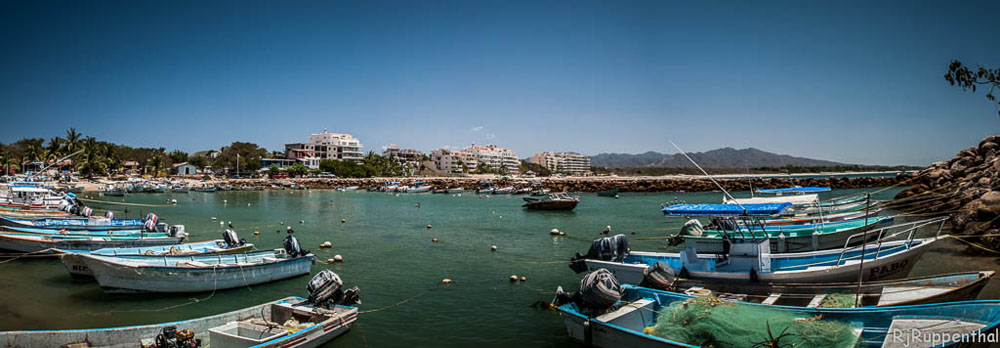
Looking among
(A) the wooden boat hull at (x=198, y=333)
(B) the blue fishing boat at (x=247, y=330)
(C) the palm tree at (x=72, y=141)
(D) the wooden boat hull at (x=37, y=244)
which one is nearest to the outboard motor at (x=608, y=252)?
(B) the blue fishing boat at (x=247, y=330)

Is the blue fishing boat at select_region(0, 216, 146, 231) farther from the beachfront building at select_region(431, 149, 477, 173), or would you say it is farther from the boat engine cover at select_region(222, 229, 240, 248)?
the beachfront building at select_region(431, 149, 477, 173)

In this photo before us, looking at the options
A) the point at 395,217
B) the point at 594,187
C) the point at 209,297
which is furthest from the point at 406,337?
the point at 594,187

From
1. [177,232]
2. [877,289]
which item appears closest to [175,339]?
[877,289]

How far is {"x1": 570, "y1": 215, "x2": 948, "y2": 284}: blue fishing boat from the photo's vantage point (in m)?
12.1

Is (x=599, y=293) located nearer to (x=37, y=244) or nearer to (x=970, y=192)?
(x=37, y=244)

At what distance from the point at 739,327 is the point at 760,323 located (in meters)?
0.44

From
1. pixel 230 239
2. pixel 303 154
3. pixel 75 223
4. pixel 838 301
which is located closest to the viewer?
pixel 838 301

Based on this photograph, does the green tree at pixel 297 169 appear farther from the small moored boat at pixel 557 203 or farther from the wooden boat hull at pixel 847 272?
the wooden boat hull at pixel 847 272

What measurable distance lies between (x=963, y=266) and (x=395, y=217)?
35704 mm

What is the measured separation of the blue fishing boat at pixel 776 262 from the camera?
475 inches

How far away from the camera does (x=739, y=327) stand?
930 centimetres

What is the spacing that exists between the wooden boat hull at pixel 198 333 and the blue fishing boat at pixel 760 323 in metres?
5.33

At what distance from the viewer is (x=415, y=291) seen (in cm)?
1628

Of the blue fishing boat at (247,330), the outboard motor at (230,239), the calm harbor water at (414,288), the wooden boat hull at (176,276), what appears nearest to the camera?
the blue fishing boat at (247,330)
